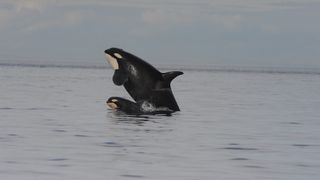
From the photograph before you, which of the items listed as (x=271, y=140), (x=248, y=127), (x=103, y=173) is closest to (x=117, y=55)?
(x=248, y=127)

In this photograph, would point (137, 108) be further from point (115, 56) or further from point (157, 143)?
point (157, 143)

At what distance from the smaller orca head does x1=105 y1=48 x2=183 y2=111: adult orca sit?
108mm

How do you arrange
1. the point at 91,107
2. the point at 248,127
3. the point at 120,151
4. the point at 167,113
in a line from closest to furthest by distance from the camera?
the point at 120,151 < the point at 248,127 < the point at 167,113 < the point at 91,107

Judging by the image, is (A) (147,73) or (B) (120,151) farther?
(A) (147,73)

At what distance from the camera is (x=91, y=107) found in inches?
1307

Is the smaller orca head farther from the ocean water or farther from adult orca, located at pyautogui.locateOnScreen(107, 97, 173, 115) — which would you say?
the ocean water

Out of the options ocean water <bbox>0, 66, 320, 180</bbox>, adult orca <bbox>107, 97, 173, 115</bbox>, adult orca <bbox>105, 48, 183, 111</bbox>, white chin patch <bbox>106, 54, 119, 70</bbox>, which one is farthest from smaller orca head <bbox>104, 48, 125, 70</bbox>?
ocean water <bbox>0, 66, 320, 180</bbox>

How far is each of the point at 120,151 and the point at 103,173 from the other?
3.03 metres

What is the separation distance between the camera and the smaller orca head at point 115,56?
3119 centimetres

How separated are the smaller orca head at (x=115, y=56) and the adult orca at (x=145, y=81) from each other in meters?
0.11

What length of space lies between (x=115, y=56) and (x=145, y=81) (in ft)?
5.56

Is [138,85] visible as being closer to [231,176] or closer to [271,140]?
[271,140]

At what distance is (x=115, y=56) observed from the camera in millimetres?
31281

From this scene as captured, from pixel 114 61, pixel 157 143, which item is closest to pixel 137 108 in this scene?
pixel 114 61
